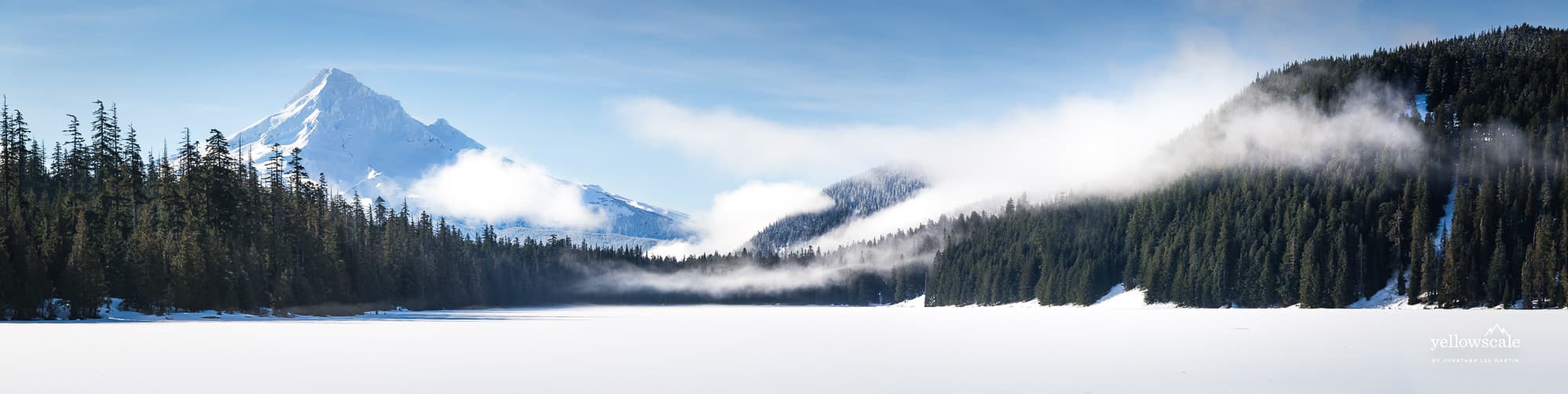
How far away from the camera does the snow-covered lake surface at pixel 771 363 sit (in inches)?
736

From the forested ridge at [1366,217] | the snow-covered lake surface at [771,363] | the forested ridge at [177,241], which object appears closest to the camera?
the snow-covered lake surface at [771,363]

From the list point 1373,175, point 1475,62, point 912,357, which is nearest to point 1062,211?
point 1373,175

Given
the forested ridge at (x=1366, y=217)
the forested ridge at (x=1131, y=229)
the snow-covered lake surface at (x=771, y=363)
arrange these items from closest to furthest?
the snow-covered lake surface at (x=771, y=363) < the forested ridge at (x=1131, y=229) < the forested ridge at (x=1366, y=217)

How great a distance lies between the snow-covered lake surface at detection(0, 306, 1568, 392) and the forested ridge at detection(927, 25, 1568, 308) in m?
75.7

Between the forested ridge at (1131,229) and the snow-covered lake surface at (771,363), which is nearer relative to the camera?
the snow-covered lake surface at (771,363)

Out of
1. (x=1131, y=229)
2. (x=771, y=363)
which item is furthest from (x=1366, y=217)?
(x=771, y=363)

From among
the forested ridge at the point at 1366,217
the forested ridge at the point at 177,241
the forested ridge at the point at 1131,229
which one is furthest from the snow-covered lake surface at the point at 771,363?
the forested ridge at the point at 1366,217

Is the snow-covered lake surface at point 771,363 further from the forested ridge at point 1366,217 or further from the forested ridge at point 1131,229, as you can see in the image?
the forested ridge at point 1366,217

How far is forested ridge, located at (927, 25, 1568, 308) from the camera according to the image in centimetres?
10412

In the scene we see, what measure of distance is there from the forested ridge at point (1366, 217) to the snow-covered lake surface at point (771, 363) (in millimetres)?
75731

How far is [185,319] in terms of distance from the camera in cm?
6275

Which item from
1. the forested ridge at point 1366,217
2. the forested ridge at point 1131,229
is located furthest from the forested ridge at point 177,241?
the forested ridge at point 1366,217

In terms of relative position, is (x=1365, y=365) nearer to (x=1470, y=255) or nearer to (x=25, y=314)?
(x=25, y=314)

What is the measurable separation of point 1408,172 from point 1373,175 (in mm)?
4093
